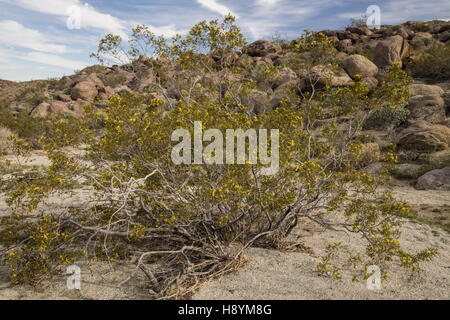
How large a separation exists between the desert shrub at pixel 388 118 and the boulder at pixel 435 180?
5.13 meters

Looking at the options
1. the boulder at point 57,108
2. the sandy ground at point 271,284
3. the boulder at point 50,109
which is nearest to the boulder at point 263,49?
the boulder at point 57,108

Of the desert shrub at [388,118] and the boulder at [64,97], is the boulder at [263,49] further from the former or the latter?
the desert shrub at [388,118]

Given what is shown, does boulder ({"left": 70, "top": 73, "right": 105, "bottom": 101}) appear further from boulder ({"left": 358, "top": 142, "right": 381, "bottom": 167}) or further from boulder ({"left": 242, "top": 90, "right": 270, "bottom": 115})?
boulder ({"left": 358, "top": 142, "right": 381, "bottom": 167})

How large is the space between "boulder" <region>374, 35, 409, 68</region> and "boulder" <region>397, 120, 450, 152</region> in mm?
12474

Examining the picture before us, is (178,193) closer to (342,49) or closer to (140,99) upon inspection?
(140,99)

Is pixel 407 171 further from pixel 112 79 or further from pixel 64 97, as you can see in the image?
pixel 112 79

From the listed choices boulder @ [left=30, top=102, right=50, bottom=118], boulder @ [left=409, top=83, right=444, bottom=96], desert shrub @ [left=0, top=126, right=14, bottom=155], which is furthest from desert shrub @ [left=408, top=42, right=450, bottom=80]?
boulder @ [left=30, top=102, right=50, bottom=118]

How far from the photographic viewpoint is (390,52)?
22.9 metres

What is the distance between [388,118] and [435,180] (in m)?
6.08

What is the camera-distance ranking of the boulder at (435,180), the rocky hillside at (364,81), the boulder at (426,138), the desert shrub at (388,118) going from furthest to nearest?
the desert shrub at (388,118)
the boulder at (426,138)
the boulder at (435,180)
the rocky hillside at (364,81)

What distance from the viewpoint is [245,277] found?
4398mm

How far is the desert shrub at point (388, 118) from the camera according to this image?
14555mm

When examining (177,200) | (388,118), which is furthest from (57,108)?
(177,200)
